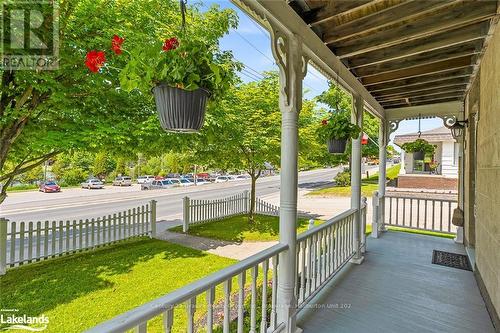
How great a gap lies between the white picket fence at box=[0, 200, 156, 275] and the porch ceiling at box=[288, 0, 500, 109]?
567 cm

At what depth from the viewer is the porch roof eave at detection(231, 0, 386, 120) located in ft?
5.79

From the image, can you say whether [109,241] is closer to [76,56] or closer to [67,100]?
[67,100]

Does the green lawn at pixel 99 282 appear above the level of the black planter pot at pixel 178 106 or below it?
below

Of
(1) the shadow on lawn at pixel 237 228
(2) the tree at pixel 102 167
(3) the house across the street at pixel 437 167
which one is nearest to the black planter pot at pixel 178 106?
(1) the shadow on lawn at pixel 237 228

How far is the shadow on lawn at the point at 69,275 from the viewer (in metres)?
3.68

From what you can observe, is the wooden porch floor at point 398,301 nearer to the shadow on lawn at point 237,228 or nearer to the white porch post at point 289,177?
the white porch post at point 289,177

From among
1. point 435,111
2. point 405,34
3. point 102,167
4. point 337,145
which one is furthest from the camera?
point 102,167

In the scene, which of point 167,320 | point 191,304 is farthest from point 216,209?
point 167,320

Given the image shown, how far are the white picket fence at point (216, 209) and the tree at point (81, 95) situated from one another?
3.40m

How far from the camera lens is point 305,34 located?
2.25 meters

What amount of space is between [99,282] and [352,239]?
162 inches

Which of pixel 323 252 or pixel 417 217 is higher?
pixel 323 252

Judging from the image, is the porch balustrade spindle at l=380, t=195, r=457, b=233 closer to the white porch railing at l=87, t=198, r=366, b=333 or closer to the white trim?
the white trim

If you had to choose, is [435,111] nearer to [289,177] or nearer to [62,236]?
[289,177]
